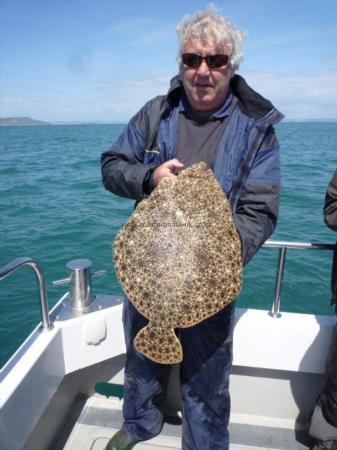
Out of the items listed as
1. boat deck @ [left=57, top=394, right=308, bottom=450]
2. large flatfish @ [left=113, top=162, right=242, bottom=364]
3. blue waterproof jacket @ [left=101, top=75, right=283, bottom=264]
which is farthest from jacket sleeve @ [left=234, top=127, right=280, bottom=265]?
boat deck @ [left=57, top=394, right=308, bottom=450]

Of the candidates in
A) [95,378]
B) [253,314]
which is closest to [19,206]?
[95,378]

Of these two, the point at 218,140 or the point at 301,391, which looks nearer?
the point at 218,140

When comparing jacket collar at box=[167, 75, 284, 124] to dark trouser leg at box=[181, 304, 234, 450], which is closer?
jacket collar at box=[167, 75, 284, 124]

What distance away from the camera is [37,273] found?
9.86ft

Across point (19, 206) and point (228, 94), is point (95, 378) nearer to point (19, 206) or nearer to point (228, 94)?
point (228, 94)

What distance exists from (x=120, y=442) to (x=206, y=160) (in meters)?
2.67

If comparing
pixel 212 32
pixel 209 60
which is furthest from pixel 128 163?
pixel 212 32

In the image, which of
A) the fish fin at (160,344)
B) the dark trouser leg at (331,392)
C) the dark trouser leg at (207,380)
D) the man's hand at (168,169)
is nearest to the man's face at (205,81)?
the man's hand at (168,169)

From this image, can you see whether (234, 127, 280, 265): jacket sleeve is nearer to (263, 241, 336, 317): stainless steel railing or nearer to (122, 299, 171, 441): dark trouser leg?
(263, 241, 336, 317): stainless steel railing

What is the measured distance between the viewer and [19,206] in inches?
616

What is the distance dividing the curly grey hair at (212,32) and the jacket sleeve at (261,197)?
2.14 feet

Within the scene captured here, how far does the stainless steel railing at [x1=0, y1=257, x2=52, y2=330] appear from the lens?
2549mm

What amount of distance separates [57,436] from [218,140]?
3.24m

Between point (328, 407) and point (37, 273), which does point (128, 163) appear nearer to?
point (37, 273)
